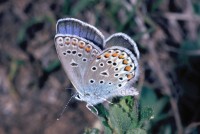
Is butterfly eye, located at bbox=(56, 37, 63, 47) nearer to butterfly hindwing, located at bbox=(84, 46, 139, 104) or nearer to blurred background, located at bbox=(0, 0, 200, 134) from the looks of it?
Result: butterfly hindwing, located at bbox=(84, 46, 139, 104)

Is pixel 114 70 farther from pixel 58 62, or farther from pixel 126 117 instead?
pixel 58 62

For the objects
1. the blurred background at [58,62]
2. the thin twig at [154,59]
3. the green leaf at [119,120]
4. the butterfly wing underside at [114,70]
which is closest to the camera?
the green leaf at [119,120]

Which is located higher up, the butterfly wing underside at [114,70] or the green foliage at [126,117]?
the butterfly wing underside at [114,70]

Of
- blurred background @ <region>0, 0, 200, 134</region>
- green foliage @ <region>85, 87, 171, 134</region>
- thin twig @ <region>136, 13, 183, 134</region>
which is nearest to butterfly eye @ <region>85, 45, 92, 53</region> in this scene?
green foliage @ <region>85, 87, 171, 134</region>

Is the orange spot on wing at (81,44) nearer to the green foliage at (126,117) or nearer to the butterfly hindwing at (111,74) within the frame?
the butterfly hindwing at (111,74)

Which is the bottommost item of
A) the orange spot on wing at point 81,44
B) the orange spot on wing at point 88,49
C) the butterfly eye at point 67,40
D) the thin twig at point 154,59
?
the thin twig at point 154,59

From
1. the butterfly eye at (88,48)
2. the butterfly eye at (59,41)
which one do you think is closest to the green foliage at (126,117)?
the butterfly eye at (88,48)
